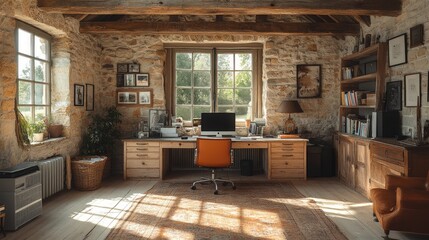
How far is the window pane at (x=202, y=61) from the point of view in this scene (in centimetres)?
651

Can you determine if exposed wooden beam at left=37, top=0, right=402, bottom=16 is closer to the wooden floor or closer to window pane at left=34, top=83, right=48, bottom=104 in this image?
window pane at left=34, top=83, right=48, bottom=104

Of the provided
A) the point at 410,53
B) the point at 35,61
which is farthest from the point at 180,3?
the point at 410,53

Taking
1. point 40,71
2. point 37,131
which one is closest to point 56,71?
point 40,71

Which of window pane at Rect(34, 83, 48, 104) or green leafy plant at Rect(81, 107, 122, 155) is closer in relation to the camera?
window pane at Rect(34, 83, 48, 104)

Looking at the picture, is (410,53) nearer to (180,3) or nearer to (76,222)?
(180,3)

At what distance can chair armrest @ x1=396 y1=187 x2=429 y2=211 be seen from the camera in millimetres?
2803

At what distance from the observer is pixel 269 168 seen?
567cm


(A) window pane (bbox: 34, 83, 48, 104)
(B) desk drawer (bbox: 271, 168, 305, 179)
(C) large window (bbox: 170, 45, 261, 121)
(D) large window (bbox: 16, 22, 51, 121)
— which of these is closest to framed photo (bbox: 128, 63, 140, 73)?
(C) large window (bbox: 170, 45, 261, 121)

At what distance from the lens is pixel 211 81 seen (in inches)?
256

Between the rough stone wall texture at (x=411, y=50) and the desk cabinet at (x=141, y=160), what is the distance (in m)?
3.75

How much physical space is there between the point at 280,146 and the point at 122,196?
269cm

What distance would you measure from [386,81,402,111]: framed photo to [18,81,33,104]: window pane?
485 cm

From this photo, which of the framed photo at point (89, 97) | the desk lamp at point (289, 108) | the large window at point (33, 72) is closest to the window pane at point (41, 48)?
the large window at point (33, 72)

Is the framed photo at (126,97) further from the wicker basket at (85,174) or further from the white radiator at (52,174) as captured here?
the white radiator at (52,174)
